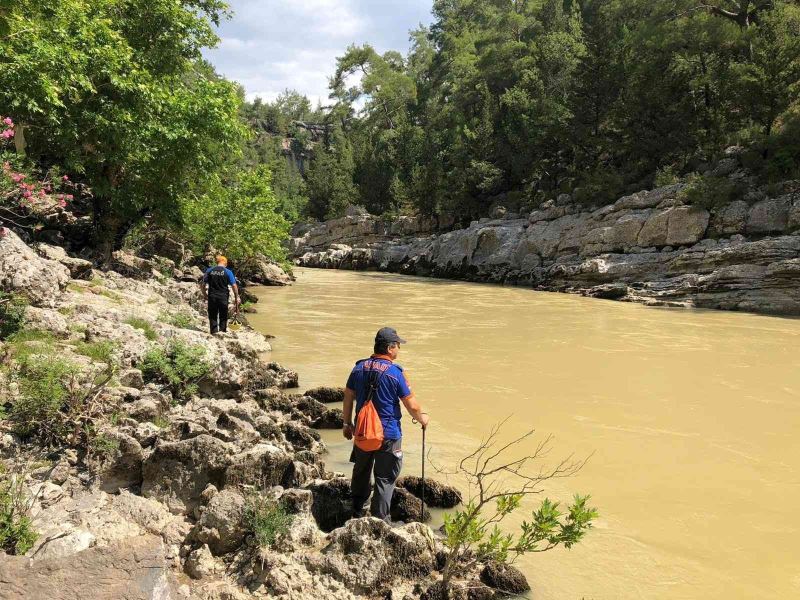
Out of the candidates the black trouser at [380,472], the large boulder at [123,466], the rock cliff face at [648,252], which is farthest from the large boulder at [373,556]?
the rock cliff face at [648,252]

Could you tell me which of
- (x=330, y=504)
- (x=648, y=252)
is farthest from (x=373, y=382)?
(x=648, y=252)

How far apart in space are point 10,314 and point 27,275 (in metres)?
0.83

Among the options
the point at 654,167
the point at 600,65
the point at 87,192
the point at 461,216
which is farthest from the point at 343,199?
the point at 87,192

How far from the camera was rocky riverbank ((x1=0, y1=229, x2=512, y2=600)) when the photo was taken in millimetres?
3387

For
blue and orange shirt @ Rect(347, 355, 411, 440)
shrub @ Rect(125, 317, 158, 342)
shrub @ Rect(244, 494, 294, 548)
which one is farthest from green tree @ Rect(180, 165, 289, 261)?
shrub @ Rect(244, 494, 294, 548)

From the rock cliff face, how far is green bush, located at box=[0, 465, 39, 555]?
78.3ft

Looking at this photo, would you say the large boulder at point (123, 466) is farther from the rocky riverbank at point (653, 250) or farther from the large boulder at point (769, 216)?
the large boulder at point (769, 216)

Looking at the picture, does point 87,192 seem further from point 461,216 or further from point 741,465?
point 461,216

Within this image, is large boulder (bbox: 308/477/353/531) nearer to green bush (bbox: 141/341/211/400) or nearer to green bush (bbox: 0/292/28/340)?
green bush (bbox: 141/341/211/400)

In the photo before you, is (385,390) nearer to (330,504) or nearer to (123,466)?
(330,504)

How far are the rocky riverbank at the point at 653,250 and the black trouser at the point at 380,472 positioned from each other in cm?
2163

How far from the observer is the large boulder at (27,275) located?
6867 mm

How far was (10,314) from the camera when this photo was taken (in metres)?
6.47

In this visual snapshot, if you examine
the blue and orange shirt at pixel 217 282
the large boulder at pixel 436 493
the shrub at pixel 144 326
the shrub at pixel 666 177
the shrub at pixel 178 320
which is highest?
the shrub at pixel 666 177
